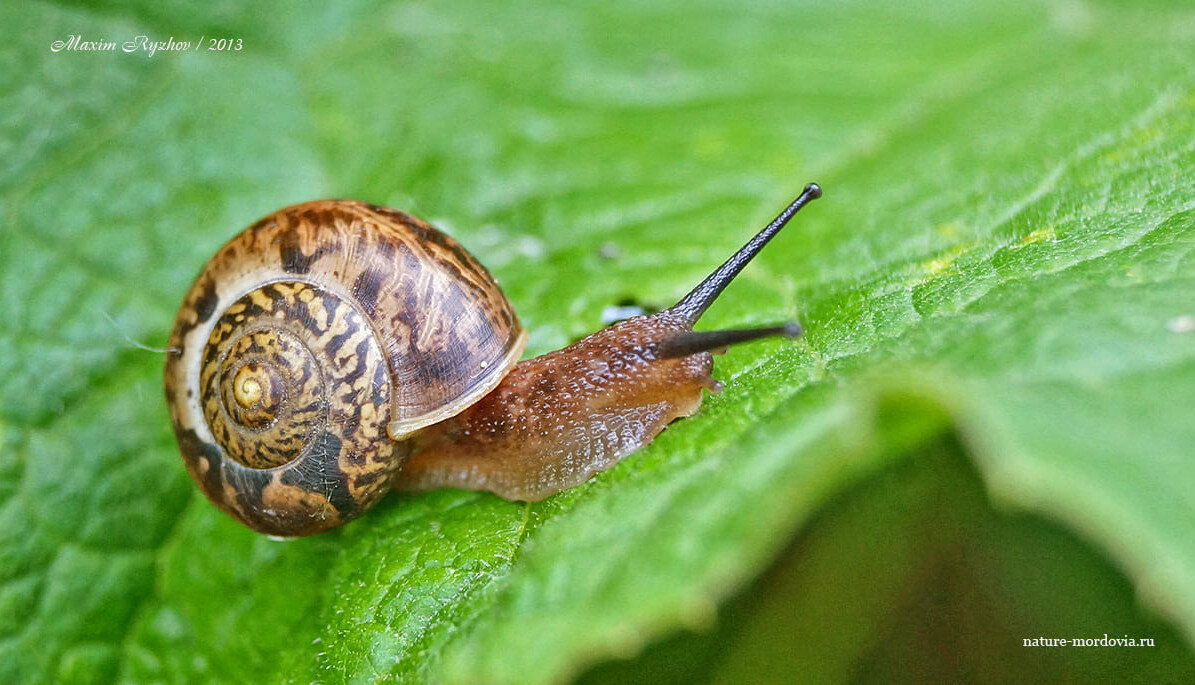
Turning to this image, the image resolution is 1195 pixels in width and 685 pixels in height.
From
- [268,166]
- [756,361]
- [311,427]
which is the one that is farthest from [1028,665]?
[268,166]

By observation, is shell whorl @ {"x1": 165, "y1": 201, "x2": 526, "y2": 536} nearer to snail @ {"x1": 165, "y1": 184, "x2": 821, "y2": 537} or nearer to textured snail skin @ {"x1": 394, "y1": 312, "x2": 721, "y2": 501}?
snail @ {"x1": 165, "y1": 184, "x2": 821, "y2": 537}

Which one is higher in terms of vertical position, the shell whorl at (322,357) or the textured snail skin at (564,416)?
the shell whorl at (322,357)

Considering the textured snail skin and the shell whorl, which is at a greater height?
Result: the shell whorl

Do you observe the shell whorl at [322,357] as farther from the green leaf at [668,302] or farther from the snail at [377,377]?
the green leaf at [668,302]

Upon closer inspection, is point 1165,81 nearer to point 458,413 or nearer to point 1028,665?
point 1028,665

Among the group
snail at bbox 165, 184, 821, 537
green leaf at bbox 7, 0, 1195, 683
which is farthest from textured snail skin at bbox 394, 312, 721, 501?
green leaf at bbox 7, 0, 1195, 683

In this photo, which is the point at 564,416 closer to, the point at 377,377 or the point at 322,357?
the point at 377,377

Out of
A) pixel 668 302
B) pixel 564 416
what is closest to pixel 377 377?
pixel 564 416

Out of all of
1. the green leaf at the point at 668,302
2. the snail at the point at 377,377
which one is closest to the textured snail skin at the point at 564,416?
the snail at the point at 377,377
